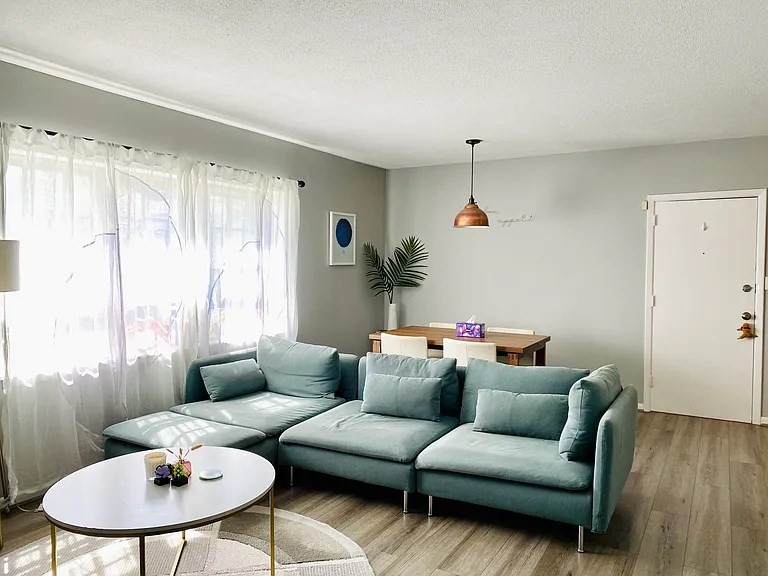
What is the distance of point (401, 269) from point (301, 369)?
2.70m

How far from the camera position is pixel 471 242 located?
6.55 m

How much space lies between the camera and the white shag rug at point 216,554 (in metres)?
2.72

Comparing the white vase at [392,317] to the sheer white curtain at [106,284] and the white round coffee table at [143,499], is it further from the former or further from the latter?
the white round coffee table at [143,499]

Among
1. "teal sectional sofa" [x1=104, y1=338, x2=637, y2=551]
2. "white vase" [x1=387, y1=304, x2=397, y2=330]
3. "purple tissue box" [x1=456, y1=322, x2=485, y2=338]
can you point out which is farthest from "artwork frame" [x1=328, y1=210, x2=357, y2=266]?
"teal sectional sofa" [x1=104, y1=338, x2=637, y2=551]

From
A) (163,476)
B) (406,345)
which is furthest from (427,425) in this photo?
(163,476)

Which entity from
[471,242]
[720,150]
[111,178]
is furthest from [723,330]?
[111,178]

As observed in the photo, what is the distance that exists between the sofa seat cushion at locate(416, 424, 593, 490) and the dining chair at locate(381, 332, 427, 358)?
1.45m

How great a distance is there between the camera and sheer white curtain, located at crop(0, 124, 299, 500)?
3.45 m

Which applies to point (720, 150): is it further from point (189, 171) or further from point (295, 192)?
point (189, 171)

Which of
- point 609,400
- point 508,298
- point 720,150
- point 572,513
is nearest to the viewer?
point 572,513

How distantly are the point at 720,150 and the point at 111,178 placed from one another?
5.02 meters

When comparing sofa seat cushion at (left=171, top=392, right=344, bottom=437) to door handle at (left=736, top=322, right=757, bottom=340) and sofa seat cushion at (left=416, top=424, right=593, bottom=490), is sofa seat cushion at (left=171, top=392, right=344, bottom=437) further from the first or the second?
door handle at (left=736, top=322, right=757, bottom=340)

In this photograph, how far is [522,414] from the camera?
136 inches

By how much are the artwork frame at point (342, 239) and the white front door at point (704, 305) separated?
301 cm
